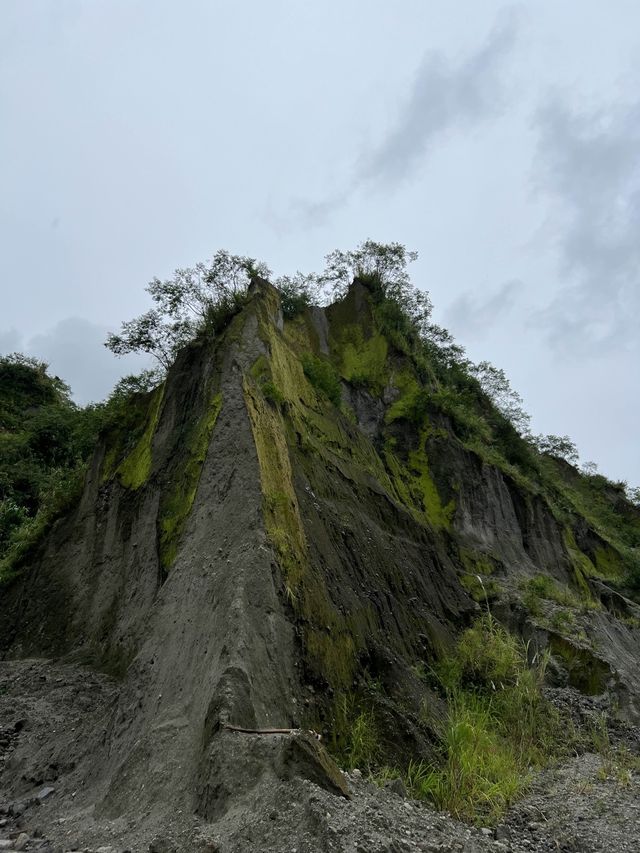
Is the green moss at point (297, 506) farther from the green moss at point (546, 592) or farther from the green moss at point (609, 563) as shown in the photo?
the green moss at point (609, 563)

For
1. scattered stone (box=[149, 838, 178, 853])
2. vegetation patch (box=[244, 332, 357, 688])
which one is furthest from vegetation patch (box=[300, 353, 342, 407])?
scattered stone (box=[149, 838, 178, 853])

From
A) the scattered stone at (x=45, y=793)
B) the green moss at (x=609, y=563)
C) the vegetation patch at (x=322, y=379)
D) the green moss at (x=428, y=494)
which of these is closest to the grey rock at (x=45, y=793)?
the scattered stone at (x=45, y=793)

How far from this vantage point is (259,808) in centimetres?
453

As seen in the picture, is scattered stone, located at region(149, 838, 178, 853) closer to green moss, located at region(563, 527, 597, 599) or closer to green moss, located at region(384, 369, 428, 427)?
green moss, located at region(384, 369, 428, 427)

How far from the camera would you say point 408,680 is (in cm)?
849

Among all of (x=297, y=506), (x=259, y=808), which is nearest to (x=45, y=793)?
(x=259, y=808)

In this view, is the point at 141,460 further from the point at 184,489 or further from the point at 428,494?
the point at 428,494

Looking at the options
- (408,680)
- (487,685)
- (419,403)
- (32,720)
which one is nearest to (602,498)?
(419,403)

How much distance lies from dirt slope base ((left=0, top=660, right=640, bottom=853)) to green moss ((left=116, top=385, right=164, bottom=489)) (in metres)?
3.74

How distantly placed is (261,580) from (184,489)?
3.26 meters

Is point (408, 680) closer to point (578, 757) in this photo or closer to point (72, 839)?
point (578, 757)

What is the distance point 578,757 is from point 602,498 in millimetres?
34251

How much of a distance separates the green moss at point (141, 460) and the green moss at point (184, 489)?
1.44 metres

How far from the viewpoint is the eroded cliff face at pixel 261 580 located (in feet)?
20.2
